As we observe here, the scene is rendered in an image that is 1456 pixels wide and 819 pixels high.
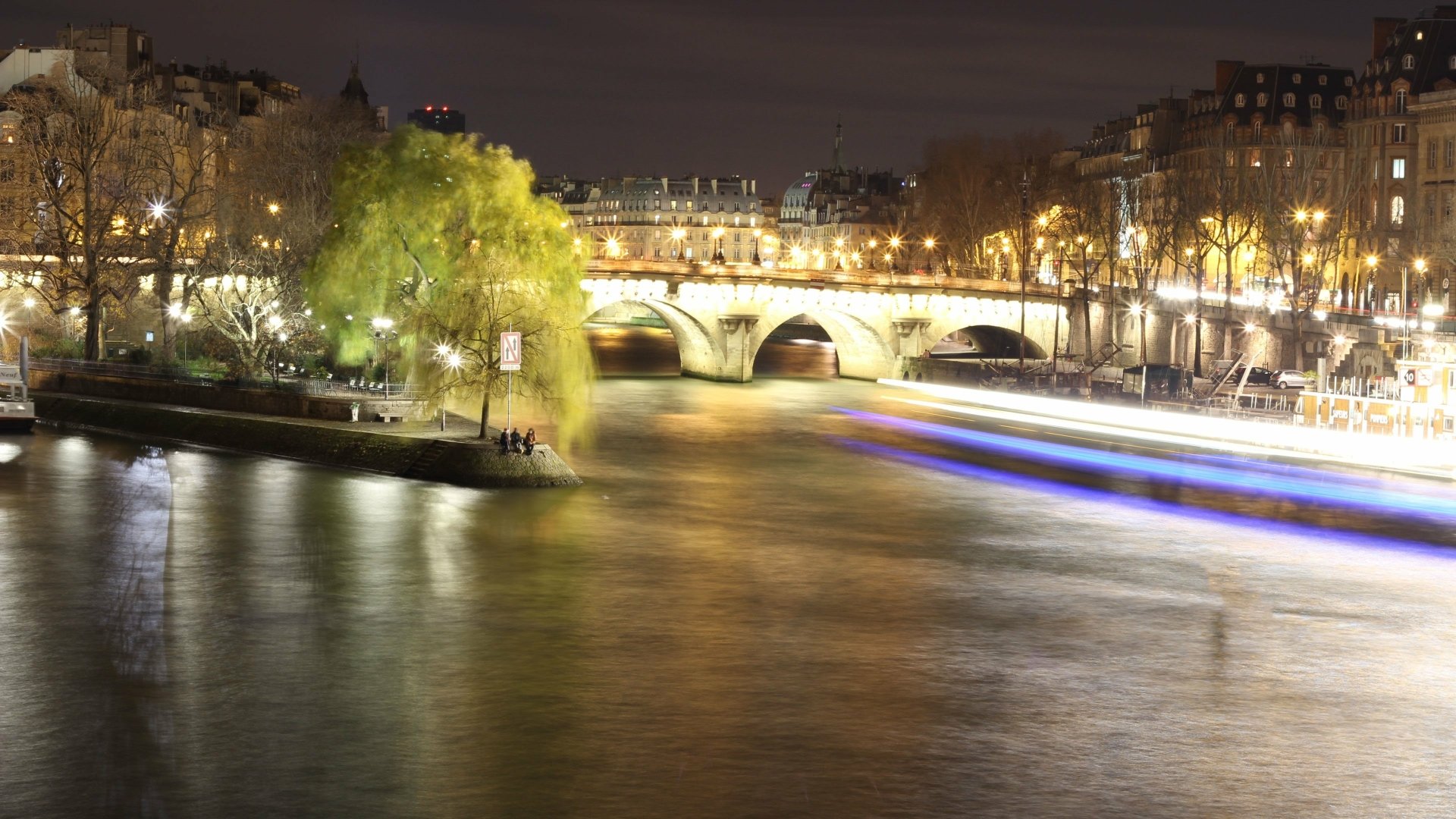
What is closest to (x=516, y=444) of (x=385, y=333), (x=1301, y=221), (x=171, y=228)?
(x=385, y=333)

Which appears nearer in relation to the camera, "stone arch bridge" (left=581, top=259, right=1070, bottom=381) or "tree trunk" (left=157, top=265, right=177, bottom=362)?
"tree trunk" (left=157, top=265, right=177, bottom=362)

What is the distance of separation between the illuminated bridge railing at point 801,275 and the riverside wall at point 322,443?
31.6 meters

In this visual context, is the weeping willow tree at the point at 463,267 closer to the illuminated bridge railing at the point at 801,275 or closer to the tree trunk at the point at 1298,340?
the illuminated bridge railing at the point at 801,275

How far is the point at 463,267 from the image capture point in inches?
1885

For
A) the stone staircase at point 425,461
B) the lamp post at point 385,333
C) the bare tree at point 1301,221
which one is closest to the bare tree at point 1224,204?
the bare tree at point 1301,221

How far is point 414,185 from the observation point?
165ft

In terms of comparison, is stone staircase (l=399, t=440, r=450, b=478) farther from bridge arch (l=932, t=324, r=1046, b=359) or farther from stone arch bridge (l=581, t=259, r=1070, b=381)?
bridge arch (l=932, t=324, r=1046, b=359)

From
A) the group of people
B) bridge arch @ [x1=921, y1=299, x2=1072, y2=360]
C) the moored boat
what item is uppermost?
bridge arch @ [x1=921, y1=299, x2=1072, y2=360]

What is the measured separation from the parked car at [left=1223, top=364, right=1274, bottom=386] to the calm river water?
108ft

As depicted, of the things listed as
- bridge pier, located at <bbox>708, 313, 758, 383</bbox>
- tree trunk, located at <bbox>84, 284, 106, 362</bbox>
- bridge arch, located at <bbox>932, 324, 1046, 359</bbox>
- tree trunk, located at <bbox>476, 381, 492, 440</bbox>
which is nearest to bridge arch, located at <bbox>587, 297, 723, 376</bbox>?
bridge pier, located at <bbox>708, 313, 758, 383</bbox>

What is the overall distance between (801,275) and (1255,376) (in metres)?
25.2

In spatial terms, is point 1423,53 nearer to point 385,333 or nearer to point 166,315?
point 385,333

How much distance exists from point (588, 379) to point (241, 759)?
29.3 metres

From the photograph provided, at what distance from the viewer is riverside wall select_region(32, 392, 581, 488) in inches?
1775
